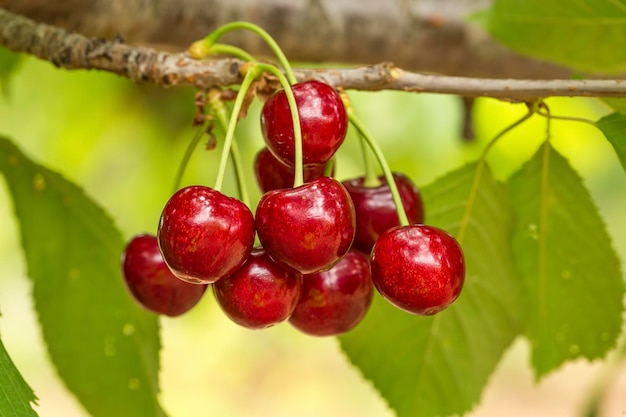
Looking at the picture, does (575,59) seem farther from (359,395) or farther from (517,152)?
(359,395)

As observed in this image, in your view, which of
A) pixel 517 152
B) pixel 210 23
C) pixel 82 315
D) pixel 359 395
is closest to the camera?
pixel 82 315

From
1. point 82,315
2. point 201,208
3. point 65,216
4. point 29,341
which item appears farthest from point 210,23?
point 29,341

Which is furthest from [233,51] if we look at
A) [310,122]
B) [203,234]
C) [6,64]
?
[6,64]

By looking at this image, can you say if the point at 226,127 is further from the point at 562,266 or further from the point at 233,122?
the point at 562,266

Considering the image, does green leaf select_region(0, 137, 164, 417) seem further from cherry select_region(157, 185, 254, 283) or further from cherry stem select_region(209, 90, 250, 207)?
cherry select_region(157, 185, 254, 283)

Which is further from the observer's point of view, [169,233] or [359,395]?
[359,395]

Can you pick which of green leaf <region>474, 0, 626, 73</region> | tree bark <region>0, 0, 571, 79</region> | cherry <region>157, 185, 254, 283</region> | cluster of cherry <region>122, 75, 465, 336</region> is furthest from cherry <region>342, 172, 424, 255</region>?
tree bark <region>0, 0, 571, 79</region>

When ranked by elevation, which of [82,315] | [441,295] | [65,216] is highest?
[441,295]

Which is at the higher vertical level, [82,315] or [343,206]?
[343,206]
